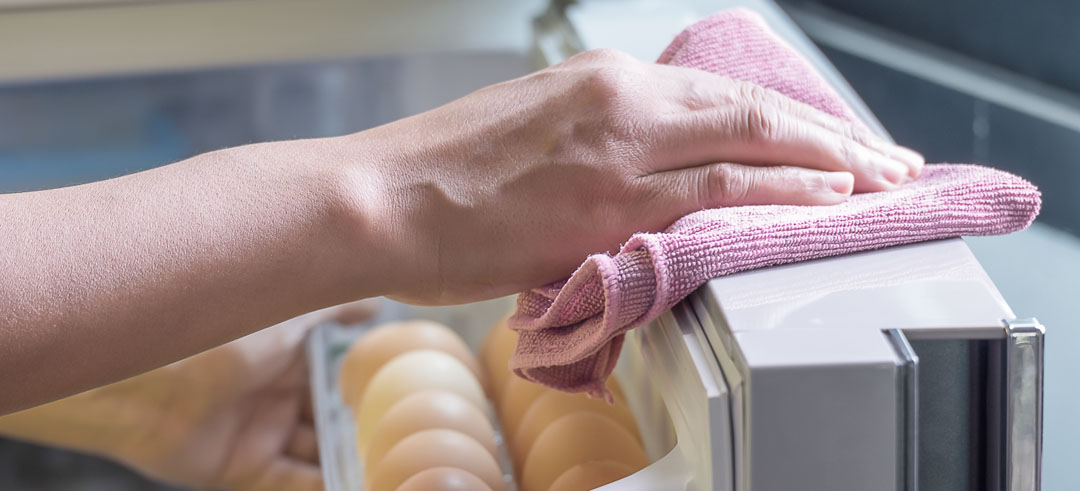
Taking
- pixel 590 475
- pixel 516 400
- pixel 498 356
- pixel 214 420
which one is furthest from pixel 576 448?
pixel 214 420

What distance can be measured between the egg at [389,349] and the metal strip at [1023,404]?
56 centimetres

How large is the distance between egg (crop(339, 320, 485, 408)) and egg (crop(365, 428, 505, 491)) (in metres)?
0.20

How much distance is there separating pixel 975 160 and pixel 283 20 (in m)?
0.79

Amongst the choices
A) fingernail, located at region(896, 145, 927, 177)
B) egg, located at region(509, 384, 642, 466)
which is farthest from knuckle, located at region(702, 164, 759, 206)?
egg, located at region(509, 384, 642, 466)

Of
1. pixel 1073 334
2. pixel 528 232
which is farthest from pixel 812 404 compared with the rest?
pixel 1073 334

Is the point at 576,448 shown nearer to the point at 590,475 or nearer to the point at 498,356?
the point at 590,475

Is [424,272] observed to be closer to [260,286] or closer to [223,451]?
[260,286]

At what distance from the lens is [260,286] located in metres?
0.60

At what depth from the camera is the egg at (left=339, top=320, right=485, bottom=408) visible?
952 millimetres

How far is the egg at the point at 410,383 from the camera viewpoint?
2.80ft

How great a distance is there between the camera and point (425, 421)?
79 cm

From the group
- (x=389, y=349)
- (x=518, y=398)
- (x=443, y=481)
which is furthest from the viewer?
(x=389, y=349)

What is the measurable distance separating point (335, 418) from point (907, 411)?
0.66 metres

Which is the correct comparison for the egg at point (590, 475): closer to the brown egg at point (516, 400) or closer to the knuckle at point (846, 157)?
the brown egg at point (516, 400)
